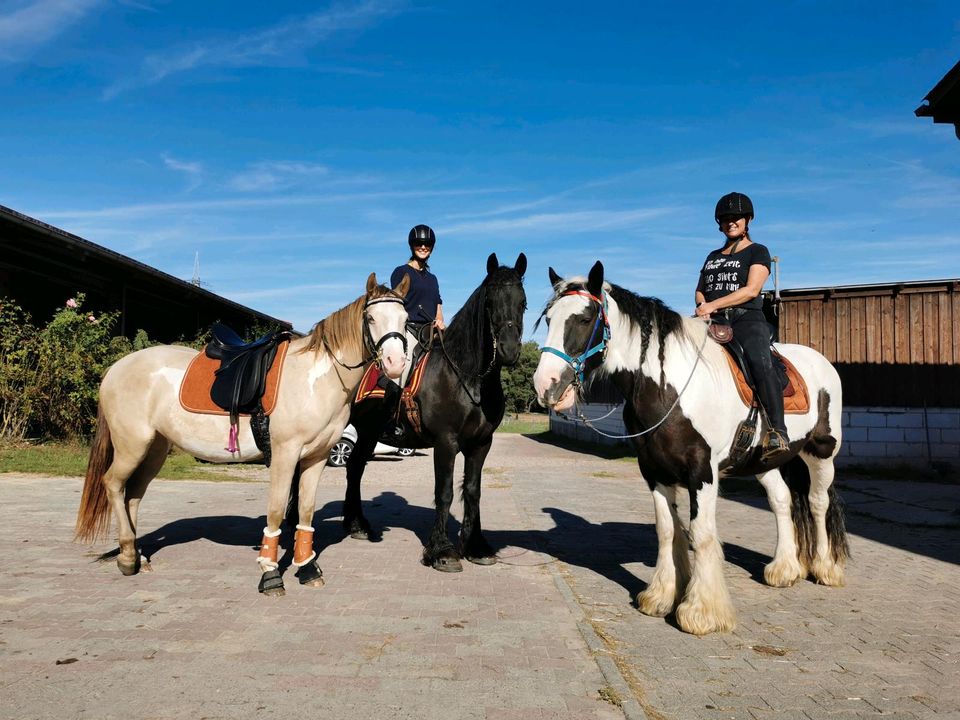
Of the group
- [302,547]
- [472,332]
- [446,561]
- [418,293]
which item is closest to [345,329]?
[472,332]

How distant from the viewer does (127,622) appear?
14.5ft

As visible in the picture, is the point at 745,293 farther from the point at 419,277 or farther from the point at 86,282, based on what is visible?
the point at 86,282

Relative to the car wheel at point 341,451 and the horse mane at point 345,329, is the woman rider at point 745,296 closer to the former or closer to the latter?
the horse mane at point 345,329

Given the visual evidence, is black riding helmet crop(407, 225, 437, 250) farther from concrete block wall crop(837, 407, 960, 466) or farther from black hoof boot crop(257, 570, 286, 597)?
concrete block wall crop(837, 407, 960, 466)

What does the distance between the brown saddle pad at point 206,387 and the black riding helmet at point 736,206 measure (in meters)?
3.75

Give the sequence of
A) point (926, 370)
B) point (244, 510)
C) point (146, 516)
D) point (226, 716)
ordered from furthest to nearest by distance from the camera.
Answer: point (926, 370) < point (244, 510) < point (146, 516) < point (226, 716)

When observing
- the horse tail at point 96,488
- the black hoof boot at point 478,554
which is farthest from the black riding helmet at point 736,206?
the horse tail at point 96,488

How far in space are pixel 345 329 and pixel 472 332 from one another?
1.21 meters

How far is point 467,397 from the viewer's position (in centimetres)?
613

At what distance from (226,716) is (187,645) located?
111 cm

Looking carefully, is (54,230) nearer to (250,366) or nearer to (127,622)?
(250,366)

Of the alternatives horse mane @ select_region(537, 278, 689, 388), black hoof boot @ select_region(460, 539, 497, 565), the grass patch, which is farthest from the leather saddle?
the grass patch

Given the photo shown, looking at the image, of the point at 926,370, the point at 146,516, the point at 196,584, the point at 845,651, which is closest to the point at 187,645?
the point at 196,584

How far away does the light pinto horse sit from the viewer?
525cm
